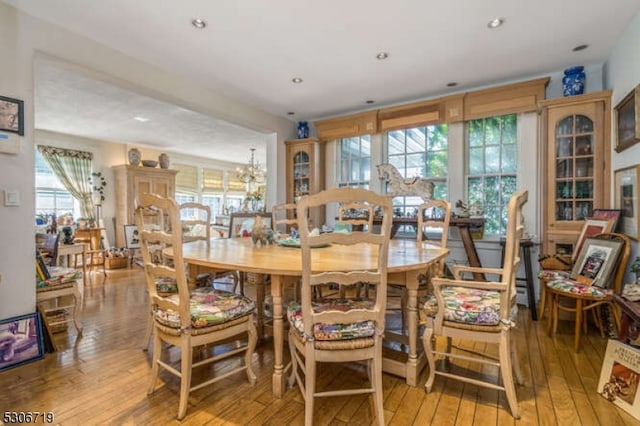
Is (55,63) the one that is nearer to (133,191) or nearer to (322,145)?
(322,145)

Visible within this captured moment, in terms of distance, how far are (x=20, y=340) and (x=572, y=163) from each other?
16.3 feet

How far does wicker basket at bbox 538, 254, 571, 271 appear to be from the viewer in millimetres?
2902

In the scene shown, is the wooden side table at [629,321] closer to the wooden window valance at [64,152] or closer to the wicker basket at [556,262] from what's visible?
the wicker basket at [556,262]

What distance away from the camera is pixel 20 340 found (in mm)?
2150

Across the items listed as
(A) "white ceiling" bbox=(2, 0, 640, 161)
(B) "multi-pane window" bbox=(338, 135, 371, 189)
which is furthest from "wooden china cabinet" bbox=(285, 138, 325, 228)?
(A) "white ceiling" bbox=(2, 0, 640, 161)

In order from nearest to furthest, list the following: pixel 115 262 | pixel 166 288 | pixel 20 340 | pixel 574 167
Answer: pixel 20 340 < pixel 166 288 < pixel 574 167 < pixel 115 262

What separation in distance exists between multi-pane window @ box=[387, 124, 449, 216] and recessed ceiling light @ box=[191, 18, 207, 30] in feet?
9.27

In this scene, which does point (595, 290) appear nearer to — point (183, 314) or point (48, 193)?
point (183, 314)

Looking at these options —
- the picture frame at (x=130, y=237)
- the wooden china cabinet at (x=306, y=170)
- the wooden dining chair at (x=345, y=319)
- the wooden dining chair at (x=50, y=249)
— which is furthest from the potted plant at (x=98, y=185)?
the wooden dining chair at (x=345, y=319)

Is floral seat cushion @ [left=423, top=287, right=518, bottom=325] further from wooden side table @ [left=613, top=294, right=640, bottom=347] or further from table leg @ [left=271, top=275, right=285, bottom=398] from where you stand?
table leg @ [left=271, top=275, right=285, bottom=398]

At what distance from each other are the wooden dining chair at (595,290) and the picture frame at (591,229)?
122 mm

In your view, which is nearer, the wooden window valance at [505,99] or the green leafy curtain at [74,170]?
the wooden window valance at [505,99]

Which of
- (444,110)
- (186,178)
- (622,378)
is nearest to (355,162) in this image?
(444,110)

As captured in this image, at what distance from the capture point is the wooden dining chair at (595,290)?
2.29 meters
